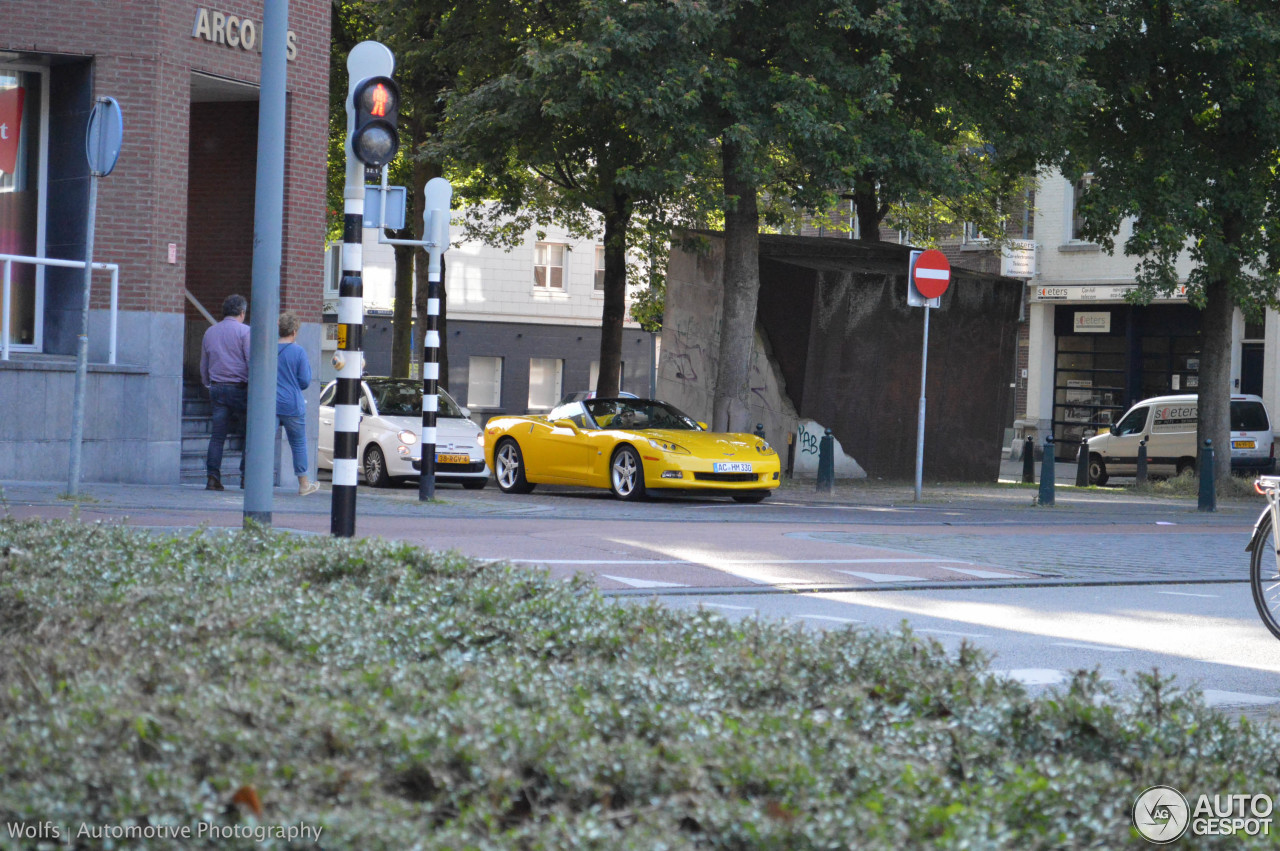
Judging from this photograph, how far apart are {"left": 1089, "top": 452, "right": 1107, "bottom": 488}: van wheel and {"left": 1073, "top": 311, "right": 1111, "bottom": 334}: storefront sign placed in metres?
9.16

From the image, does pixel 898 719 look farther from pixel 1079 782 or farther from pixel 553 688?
pixel 553 688

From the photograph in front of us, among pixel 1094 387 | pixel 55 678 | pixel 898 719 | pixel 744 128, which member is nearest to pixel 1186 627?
pixel 898 719

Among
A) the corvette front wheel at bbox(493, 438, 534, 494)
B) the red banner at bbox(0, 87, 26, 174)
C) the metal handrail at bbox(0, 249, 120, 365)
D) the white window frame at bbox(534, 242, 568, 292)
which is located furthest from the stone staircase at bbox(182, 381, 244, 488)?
the white window frame at bbox(534, 242, 568, 292)

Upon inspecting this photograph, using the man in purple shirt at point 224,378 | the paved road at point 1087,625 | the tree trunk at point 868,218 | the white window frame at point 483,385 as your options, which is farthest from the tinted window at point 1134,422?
the white window frame at point 483,385

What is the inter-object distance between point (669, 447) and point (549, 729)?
47.0 ft

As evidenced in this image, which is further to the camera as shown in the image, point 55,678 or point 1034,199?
point 1034,199

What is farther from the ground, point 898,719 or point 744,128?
point 744,128

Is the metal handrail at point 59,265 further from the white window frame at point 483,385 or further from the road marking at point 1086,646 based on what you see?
the white window frame at point 483,385

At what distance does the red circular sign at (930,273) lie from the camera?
18.4m

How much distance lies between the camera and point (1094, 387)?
39.1 m

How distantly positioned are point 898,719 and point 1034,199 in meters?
37.9

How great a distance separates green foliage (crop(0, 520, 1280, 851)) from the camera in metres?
2.97

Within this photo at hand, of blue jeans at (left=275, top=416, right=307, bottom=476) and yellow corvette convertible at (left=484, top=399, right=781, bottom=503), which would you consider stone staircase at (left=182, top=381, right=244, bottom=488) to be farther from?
yellow corvette convertible at (left=484, top=399, right=781, bottom=503)

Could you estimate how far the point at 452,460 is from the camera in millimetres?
19734
